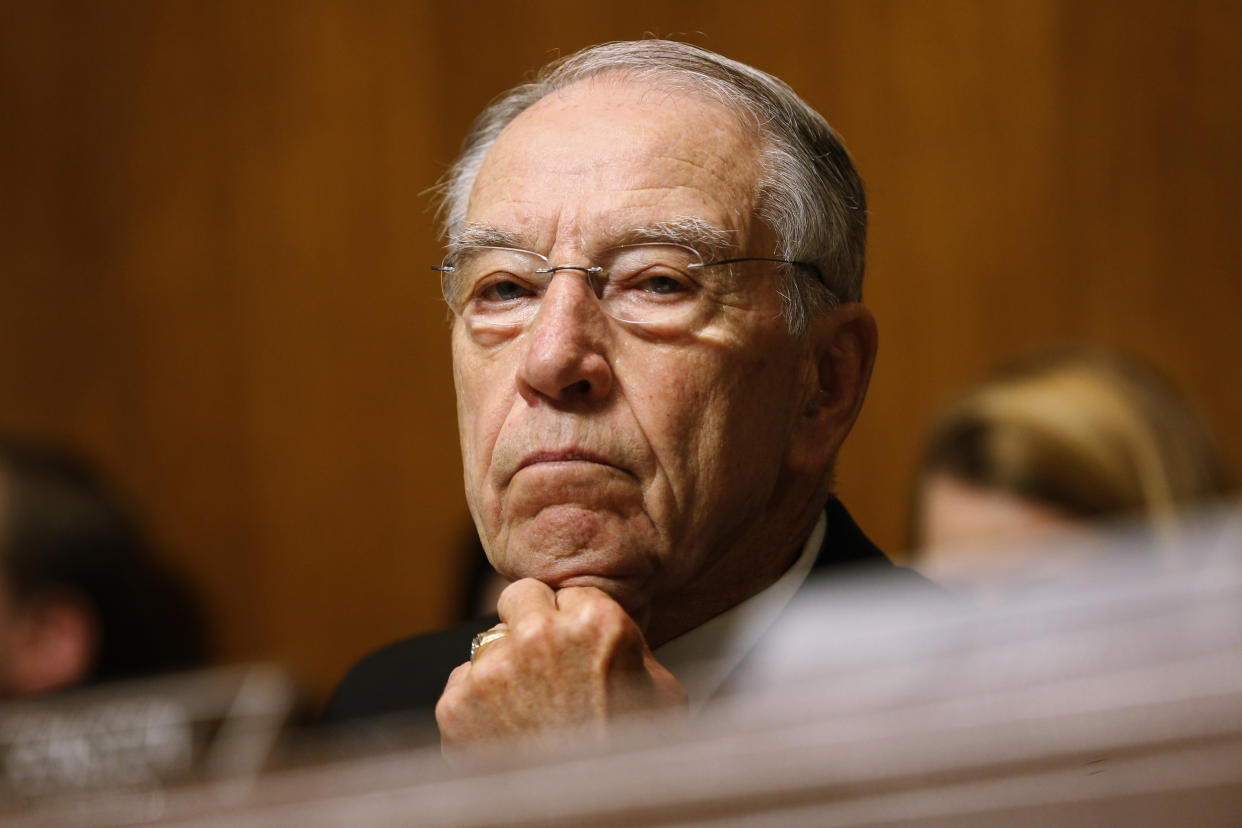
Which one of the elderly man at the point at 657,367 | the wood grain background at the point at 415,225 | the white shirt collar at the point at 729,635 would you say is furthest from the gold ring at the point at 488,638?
the wood grain background at the point at 415,225

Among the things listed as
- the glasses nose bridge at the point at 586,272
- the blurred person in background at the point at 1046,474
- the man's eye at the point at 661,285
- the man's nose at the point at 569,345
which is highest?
the glasses nose bridge at the point at 586,272

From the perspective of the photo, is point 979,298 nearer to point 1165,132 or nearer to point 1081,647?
point 1165,132

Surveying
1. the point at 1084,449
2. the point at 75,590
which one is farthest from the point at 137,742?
the point at 1084,449

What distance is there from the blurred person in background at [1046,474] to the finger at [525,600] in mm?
340

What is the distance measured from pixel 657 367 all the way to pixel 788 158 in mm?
209

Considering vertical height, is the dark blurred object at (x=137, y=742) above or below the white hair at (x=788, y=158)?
below

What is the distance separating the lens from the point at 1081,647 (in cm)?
60

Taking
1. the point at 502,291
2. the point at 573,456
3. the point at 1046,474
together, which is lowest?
the point at 1046,474

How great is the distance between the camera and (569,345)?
3.09 feet

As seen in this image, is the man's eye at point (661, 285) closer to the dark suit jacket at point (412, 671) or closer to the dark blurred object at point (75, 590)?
the dark suit jacket at point (412, 671)

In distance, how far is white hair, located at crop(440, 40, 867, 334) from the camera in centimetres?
101

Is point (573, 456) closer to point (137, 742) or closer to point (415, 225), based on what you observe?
point (137, 742)

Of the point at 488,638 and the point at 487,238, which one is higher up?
the point at 487,238

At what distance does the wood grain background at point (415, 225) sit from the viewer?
141 cm
